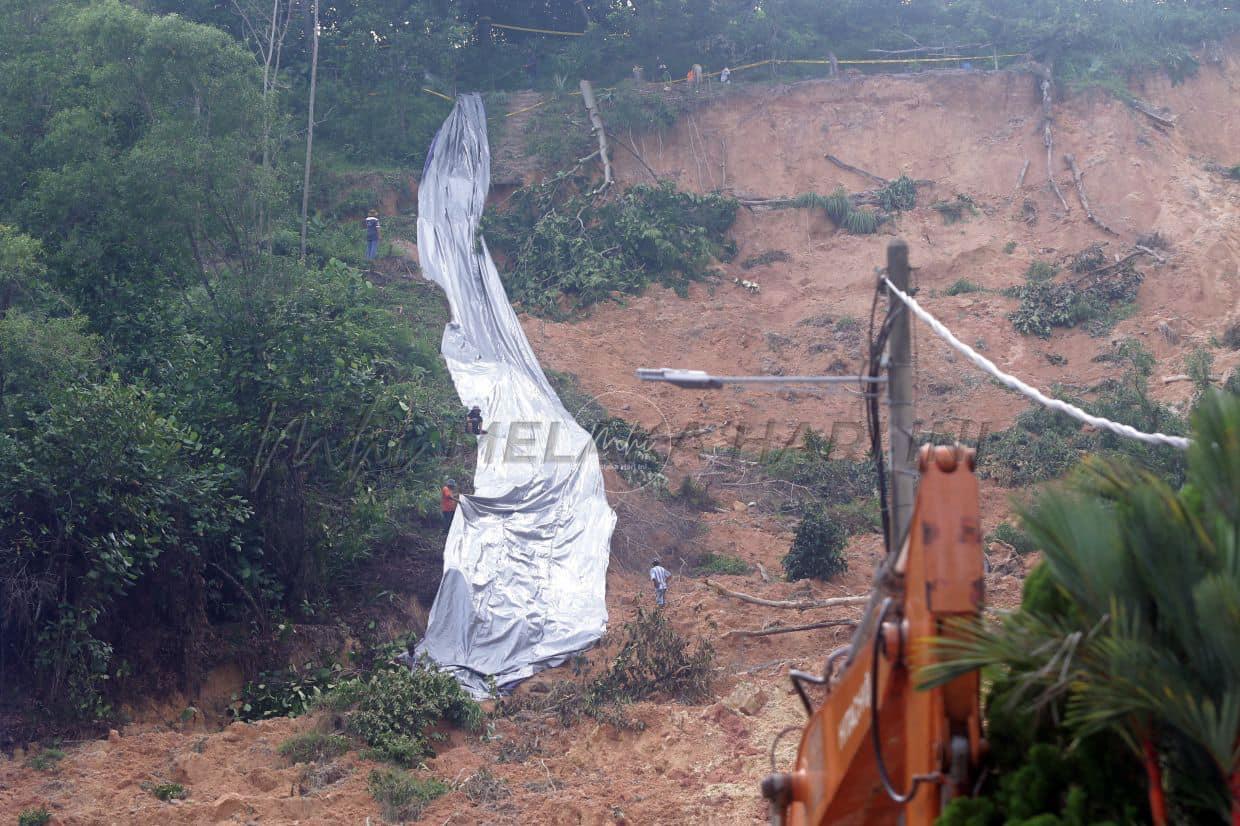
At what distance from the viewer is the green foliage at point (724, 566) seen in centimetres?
1462

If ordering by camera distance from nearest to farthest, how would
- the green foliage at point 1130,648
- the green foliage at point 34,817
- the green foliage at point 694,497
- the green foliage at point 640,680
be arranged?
the green foliage at point 1130,648
the green foliage at point 34,817
the green foliage at point 640,680
the green foliage at point 694,497

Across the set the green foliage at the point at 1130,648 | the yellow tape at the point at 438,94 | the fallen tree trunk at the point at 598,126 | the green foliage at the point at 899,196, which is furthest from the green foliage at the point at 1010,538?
the yellow tape at the point at 438,94

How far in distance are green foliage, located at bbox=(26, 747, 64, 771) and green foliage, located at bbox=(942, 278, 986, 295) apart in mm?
17398

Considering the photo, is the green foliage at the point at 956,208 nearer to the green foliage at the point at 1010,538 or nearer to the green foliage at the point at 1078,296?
the green foliage at the point at 1078,296

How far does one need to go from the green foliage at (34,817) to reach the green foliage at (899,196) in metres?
20.1

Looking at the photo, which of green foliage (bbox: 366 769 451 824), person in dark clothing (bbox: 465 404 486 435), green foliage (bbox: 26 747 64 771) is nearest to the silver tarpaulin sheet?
person in dark clothing (bbox: 465 404 486 435)

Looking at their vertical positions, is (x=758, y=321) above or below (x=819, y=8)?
below

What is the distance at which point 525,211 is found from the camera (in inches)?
980

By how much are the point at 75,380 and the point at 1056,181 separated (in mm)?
19673

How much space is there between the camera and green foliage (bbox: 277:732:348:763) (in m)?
9.82

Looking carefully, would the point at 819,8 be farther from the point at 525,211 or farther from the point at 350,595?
the point at 350,595

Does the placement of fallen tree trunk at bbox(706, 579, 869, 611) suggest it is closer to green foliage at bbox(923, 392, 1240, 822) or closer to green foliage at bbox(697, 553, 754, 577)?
green foliage at bbox(697, 553, 754, 577)

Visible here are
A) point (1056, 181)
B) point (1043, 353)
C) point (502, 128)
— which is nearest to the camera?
point (1043, 353)

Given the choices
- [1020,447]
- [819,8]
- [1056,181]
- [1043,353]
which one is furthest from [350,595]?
[819,8]
